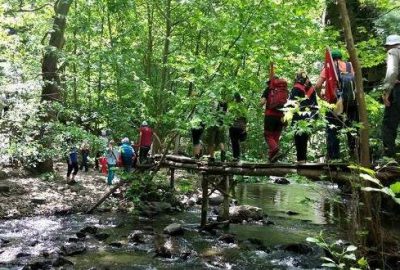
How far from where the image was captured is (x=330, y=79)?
7.54 m

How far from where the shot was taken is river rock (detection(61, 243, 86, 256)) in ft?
31.2

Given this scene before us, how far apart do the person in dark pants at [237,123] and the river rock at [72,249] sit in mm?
4524

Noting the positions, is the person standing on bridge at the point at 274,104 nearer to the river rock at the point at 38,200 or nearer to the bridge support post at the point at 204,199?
the bridge support post at the point at 204,199

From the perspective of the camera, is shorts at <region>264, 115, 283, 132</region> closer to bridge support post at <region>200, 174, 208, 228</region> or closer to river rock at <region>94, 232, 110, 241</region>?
bridge support post at <region>200, 174, 208, 228</region>

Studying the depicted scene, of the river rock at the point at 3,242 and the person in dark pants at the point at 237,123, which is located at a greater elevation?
the person in dark pants at the point at 237,123

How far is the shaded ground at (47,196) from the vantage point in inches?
521

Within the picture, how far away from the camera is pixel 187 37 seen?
20.0 m

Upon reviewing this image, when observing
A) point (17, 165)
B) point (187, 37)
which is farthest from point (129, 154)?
point (187, 37)

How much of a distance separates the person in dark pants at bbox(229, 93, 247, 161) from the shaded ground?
5267 mm

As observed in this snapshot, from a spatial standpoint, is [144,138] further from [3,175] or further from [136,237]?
[136,237]

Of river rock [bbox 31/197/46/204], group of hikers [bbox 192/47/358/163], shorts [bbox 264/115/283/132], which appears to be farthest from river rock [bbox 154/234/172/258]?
river rock [bbox 31/197/46/204]

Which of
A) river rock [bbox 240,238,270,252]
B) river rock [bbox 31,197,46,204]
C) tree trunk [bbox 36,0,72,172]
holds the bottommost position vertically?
river rock [bbox 240,238,270,252]

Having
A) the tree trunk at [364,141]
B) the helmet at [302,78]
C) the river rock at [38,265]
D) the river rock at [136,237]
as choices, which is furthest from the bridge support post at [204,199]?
the tree trunk at [364,141]

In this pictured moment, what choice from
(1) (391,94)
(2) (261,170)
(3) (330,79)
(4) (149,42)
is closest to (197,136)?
(2) (261,170)
